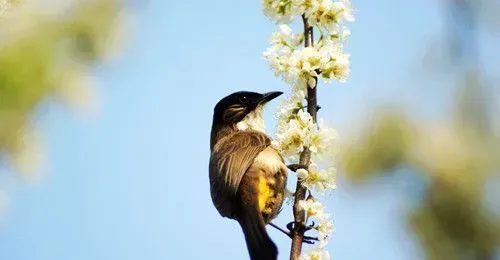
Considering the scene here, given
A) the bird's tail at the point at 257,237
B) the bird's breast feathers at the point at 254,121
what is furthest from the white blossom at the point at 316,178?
the bird's breast feathers at the point at 254,121

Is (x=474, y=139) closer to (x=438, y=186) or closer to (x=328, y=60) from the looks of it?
(x=438, y=186)

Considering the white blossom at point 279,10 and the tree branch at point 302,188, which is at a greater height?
the white blossom at point 279,10

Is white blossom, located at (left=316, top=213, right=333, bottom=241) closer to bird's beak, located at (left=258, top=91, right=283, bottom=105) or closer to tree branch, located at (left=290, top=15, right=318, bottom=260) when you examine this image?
tree branch, located at (left=290, top=15, right=318, bottom=260)

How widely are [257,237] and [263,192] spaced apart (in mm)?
645

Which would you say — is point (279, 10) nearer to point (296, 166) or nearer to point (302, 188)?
point (296, 166)

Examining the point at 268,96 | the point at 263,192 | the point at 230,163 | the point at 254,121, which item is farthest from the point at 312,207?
the point at 254,121

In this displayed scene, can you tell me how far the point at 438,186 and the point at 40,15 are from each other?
6.12 feet

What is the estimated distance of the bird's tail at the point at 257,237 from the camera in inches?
154

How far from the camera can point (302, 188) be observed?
3672 millimetres

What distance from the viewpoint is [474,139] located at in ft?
13.5

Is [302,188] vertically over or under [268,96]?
→ under

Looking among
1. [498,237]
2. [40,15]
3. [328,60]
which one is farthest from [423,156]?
[40,15]

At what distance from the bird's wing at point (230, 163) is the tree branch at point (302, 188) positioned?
93 centimetres

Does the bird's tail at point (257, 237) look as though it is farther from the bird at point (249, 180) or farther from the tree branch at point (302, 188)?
the tree branch at point (302, 188)
